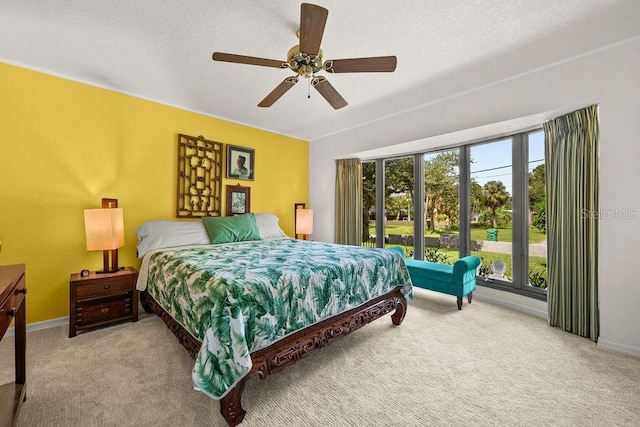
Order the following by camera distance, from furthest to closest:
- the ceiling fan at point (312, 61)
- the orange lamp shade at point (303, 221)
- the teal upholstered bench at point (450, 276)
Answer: the orange lamp shade at point (303, 221)
the teal upholstered bench at point (450, 276)
the ceiling fan at point (312, 61)

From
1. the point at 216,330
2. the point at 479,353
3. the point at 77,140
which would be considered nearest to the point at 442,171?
the point at 479,353

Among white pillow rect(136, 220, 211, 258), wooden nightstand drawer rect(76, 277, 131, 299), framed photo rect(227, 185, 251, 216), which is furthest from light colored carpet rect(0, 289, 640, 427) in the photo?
framed photo rect(227, 185, 251, 216)

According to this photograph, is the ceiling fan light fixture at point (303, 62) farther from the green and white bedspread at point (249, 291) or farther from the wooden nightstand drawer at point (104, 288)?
the wooden nightstand drawer at point (104, 288)

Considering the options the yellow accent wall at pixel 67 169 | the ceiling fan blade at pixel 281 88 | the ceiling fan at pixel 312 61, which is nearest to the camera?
the ceiling fan at pixel 312 61

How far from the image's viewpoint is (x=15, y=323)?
153 centimetres

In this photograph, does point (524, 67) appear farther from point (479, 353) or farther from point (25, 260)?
point (25, 260)

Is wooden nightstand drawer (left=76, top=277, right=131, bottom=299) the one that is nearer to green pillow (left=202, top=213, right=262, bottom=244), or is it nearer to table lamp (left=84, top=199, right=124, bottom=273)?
table lamp (left=84, top=199, right=124, bottom=273)

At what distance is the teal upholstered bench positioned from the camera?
3.19 meters

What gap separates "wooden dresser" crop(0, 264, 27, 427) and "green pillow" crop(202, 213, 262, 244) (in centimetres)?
187

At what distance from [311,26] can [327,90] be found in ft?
2.44

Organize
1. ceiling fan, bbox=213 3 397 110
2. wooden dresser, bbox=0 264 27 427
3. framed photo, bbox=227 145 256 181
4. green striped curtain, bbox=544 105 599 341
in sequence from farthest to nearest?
framed photo, bbox=227 145 256 181 < green striped curtain, bbox=544 105 599 341 < ceiling fan, bbox=213 3 397 110 < wooden dresser, bbox=0 264 27 427

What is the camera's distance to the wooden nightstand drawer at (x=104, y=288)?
253cm

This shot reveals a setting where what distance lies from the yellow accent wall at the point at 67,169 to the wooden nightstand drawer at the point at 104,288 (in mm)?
600

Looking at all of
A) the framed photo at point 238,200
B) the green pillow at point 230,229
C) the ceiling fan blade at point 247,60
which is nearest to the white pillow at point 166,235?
the green pillow at point 230,229
